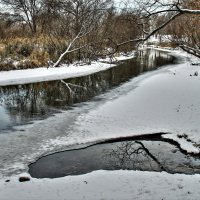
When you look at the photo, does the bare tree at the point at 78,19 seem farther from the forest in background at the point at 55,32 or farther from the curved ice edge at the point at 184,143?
the curved ice edge at the point at 184,143

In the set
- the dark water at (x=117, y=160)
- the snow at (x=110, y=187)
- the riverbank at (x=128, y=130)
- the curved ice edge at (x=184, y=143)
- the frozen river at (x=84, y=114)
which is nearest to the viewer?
the snow at (x=110, y=187)

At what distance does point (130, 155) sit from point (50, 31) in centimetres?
2816

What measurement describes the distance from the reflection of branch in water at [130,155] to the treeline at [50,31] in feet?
47.2

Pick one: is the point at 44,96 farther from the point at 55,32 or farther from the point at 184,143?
the point at 55,32

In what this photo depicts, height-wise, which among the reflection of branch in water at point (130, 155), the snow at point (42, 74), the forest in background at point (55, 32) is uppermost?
the forest in background at point (55, 32)

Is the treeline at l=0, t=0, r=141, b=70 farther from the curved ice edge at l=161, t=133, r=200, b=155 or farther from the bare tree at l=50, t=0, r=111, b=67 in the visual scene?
the curved ice edge at l=161, t=133, r=200, b=155

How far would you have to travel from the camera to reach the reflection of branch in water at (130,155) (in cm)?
835

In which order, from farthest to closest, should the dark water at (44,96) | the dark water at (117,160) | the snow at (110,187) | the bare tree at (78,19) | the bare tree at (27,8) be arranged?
the bare tree at (27,8) → the bare tree at (78,19) → the dark water at (44,96) → the dark water at (117,160) → the snow at (110,187)

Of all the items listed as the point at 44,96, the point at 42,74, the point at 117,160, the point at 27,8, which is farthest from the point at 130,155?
the point at 27,8

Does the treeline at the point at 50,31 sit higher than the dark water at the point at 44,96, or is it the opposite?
the treeline at the point at 50,31

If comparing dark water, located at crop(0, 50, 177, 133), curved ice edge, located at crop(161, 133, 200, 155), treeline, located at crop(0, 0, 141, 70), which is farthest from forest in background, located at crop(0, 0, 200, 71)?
curved ice edge, located at crop(161, 133, 200, 155)

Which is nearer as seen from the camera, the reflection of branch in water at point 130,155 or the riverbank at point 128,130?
the riverbank at point 128,130

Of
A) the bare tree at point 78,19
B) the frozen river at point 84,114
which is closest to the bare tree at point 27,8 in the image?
the bare tree at point 78,19

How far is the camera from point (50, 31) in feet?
115
